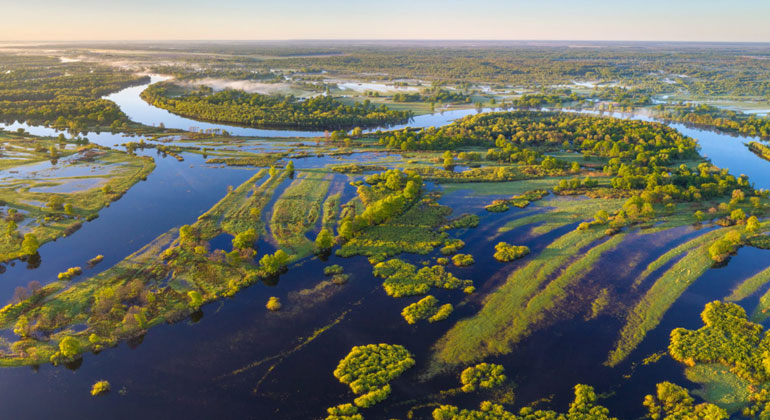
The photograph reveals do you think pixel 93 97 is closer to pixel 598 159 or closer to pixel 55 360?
pixel 55 360

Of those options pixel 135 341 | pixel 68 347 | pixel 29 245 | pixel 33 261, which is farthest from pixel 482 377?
pixel 29 245

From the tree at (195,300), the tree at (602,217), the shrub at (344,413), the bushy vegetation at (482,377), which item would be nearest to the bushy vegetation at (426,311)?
the bushy vegetation at (482,377)

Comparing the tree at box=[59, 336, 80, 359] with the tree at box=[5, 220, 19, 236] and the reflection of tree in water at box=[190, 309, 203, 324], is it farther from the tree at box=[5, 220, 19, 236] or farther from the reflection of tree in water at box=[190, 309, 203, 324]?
the tree at box=[5, 220, 19, 236]

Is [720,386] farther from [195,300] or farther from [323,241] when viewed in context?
[195,300]

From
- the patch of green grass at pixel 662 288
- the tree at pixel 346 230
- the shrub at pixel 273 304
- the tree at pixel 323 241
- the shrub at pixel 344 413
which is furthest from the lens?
the tree at pixel 346 230

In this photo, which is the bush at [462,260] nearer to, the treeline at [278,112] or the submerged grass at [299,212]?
the submerged grass at [299,212]

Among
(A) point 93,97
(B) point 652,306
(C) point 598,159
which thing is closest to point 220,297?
(B) point 652,306

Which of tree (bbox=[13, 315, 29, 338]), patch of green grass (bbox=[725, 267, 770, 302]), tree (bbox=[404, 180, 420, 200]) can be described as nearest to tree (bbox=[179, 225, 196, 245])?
tree (bbox=[13, 315, 29, 338])
